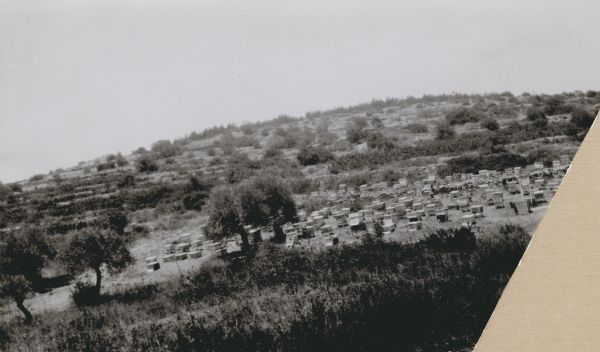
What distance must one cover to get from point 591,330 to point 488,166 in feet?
25.3

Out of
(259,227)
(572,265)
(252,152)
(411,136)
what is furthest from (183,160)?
(572,265)

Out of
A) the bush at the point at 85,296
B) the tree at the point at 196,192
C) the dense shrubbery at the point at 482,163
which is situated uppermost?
the tree at the point at 196,192

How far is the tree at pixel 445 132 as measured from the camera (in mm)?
13330

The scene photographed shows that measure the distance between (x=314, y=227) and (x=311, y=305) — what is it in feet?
13.9

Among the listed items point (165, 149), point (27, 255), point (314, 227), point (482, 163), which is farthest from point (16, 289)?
point (482, 163)

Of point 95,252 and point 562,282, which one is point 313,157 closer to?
point 95,252

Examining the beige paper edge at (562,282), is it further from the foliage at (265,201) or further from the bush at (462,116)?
the bush at (462,116)

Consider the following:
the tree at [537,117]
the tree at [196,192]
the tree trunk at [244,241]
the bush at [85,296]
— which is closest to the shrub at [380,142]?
the tree at [537,117]

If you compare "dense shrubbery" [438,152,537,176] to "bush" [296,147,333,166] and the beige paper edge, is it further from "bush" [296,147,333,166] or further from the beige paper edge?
the beige paper edge

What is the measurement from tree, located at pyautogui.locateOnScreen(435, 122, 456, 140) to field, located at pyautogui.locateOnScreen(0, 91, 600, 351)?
5 centimetres

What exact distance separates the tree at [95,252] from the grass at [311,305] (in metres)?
0.87

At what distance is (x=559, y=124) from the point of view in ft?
41.3

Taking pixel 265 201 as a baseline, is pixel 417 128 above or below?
above

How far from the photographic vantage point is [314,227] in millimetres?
10133
